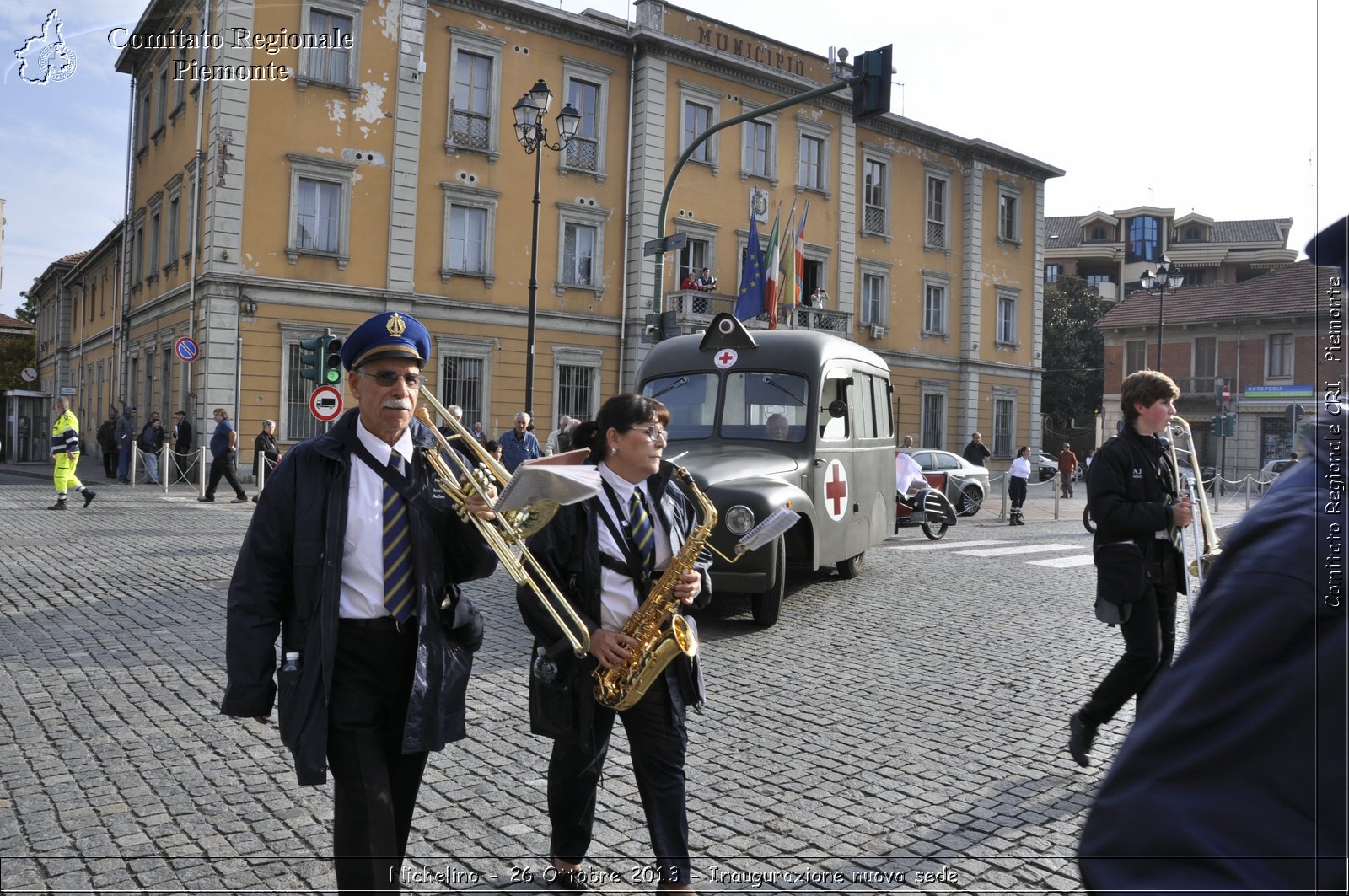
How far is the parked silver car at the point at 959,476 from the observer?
74.8ft

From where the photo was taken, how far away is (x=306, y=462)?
312cm

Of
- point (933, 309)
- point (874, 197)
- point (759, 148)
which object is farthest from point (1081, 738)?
point (933, 309)

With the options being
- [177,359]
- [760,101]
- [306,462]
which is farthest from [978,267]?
[306,462]

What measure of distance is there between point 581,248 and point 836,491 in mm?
21439

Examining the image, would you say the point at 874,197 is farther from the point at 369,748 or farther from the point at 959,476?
the point at 369,748

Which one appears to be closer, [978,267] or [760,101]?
[760,101]

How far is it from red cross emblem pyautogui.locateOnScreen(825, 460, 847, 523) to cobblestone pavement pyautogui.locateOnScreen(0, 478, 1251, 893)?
0.99 m

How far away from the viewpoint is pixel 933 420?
128 feet

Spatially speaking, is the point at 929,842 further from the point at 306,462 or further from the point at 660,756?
the point at 306,462

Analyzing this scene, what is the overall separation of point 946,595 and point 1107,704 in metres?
5.73

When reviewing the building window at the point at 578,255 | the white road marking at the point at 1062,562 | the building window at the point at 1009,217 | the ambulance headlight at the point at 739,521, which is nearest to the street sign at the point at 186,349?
the building window at the point at 578,255

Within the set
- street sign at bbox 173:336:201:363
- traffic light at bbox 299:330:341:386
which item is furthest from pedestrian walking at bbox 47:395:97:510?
street sign at bbox 173:336:201:363

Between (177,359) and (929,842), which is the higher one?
(177,359)

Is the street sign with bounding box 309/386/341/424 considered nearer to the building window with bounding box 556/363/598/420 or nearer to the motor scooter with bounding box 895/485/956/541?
the motor scooter with bounding box 895/485/956/541
